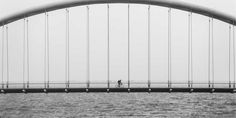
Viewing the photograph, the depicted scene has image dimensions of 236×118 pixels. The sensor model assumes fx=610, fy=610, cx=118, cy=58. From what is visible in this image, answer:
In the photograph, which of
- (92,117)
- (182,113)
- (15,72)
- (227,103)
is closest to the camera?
(15,72)

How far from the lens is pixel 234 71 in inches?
1863

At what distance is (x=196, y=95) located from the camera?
11650 centimetres

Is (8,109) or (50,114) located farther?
(8,109)

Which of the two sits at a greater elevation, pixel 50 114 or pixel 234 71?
pixel 234 71

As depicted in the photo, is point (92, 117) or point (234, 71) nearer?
point (234, 71)

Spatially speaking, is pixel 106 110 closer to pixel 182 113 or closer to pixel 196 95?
pixel 182 113

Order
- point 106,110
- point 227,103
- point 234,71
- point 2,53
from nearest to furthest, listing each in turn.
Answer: point 234,71
point 2,53
point 106,110
point 227,103

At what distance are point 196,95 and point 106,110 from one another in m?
38.2

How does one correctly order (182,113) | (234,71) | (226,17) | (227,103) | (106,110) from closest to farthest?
(226,17) → (234,71) → (182,113) → (106,110) → (227,103)

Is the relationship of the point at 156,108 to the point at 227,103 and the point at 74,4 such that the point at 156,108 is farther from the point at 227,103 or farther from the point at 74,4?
the point at 74,4

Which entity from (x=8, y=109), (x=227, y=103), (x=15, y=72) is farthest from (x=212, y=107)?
(x=15, y=72)

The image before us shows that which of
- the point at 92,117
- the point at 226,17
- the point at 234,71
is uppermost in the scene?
the point at 226,17

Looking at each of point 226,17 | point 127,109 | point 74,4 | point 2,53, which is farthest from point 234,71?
point 127,109

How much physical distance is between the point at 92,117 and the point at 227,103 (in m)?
28.5
